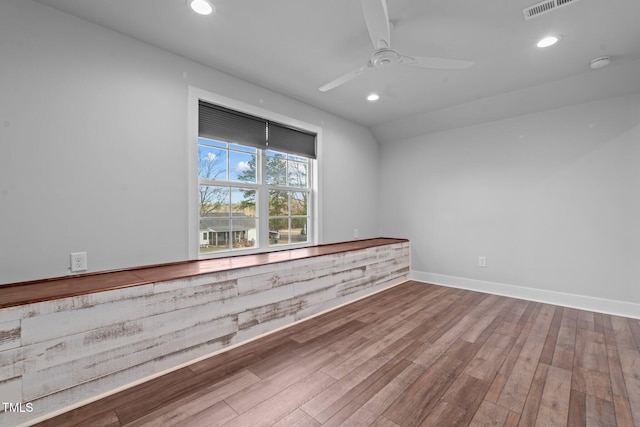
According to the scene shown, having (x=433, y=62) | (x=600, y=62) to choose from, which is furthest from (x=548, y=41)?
(x=433, y=62)

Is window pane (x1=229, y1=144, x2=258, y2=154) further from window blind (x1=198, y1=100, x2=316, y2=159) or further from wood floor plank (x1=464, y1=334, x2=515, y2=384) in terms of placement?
wood floor plank (x1=464, y1=334, x2=515, y2=384)

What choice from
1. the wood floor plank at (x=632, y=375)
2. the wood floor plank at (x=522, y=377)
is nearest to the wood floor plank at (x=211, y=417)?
the wood floor plank at (x=522, y=377)

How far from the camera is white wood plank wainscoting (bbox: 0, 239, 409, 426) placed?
4.71ft

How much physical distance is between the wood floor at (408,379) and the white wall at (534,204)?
0.63 m

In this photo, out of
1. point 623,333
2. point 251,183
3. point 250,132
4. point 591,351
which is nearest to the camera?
point 591,351

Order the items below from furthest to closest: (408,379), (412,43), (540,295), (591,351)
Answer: (540,295)
(412,43)
(591,351)
(408,379)

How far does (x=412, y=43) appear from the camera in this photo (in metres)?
2.31

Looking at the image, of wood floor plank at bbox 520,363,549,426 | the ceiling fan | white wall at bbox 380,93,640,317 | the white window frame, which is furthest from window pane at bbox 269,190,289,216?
wood floor plank at bbox 520,363,549,426

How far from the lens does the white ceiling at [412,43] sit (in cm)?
192

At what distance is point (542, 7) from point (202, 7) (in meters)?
2.37

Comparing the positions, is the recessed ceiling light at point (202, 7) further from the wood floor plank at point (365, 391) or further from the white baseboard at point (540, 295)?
the white baseboard at point (540, 295)

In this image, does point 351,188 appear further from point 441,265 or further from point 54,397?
point 54,397

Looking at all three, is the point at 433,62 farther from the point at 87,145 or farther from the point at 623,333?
the point at 623,333

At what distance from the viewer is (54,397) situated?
1513 mm
